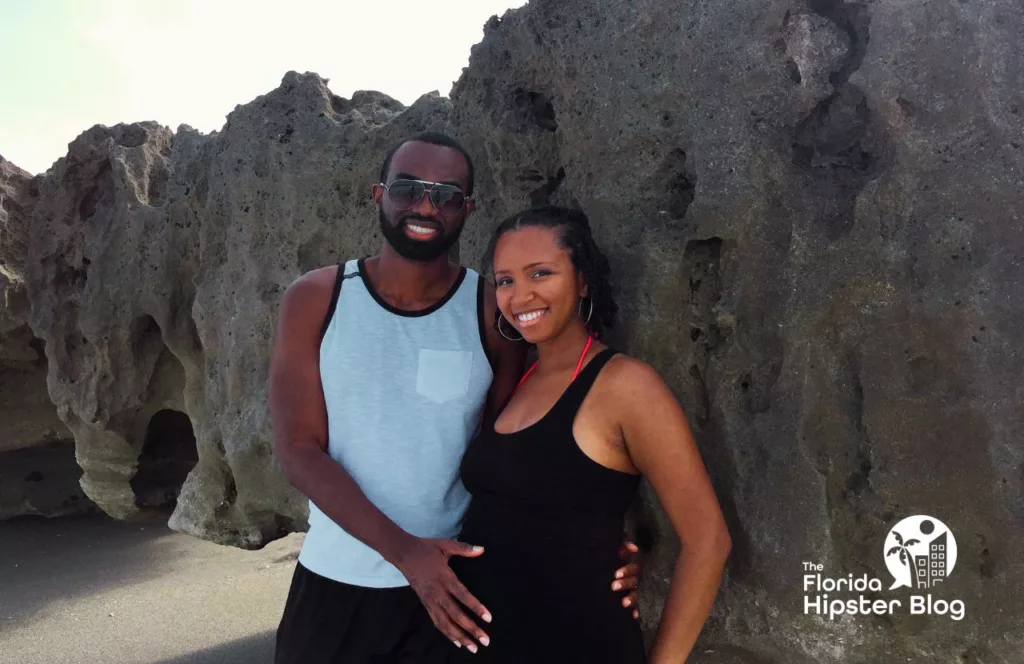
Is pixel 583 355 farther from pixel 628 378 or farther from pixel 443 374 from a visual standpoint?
pixel 443 374

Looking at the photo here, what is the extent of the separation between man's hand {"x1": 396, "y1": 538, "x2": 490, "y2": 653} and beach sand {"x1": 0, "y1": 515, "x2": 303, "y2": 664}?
3419 mm

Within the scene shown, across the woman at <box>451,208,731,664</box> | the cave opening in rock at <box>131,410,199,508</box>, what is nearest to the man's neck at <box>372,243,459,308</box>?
the woman at <box>451,208,731,664</box>

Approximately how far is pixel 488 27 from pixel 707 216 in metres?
1.19

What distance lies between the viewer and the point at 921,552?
207 cm

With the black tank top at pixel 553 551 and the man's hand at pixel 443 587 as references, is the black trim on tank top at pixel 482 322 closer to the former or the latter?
the black tank top at pixel 553 551

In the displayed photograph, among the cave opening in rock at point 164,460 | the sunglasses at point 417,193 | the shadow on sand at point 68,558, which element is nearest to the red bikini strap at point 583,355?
the sunglasses at point 417,193

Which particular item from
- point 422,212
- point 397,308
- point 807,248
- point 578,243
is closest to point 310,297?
point 397,308

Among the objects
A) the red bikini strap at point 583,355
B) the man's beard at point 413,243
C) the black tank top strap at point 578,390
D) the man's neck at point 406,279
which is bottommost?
the black tank top strap at point 578,390

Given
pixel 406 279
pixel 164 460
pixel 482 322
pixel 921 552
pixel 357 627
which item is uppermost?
pixel 406 279

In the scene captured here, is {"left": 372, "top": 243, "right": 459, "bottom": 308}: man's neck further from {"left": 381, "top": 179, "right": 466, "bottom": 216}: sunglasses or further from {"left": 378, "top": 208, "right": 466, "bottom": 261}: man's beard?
{"left": 381, "top": 179, "right": 466, "bottom": 216}: sunglasses

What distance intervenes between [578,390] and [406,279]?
Result: 61 cm

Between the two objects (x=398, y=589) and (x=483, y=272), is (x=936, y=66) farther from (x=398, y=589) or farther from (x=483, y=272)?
(x=398, y=589)

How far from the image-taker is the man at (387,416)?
76.0 inches

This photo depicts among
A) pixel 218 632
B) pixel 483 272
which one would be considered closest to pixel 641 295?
pixel 483 272
